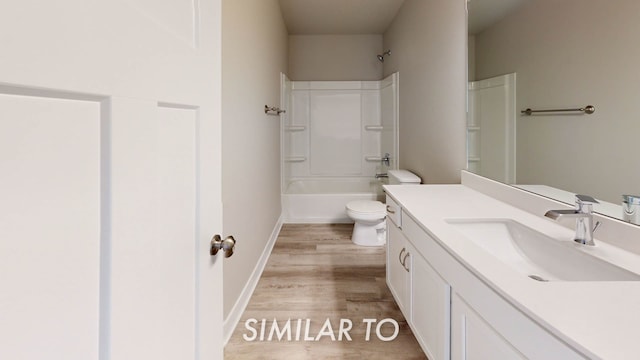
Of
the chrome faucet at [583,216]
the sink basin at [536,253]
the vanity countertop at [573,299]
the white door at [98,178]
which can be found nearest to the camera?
the white door at [98,178]

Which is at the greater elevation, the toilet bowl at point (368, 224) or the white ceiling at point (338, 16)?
the white ceiling at point (338, 16)

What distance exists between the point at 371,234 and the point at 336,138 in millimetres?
1822

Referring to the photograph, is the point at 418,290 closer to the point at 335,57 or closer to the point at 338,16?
the point at 338,16

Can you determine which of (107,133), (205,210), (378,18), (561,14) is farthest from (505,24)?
(378,18)

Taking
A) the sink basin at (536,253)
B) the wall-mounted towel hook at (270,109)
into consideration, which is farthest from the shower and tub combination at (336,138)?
the sink basin at (536,253)

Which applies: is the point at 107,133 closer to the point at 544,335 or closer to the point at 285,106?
the point at 544,335

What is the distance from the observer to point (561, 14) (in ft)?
4.34

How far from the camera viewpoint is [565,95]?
1295 millimetres

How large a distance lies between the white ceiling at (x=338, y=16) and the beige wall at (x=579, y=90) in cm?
226

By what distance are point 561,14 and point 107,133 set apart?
5.41 feet

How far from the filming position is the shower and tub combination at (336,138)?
4.59 meters

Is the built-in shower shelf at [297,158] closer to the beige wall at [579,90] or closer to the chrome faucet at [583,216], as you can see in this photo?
the beige wall at [579,90]

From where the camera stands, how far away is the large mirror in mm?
1062

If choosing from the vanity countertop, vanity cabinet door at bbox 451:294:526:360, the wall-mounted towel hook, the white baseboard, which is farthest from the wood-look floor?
the wall-mounted towel hook
